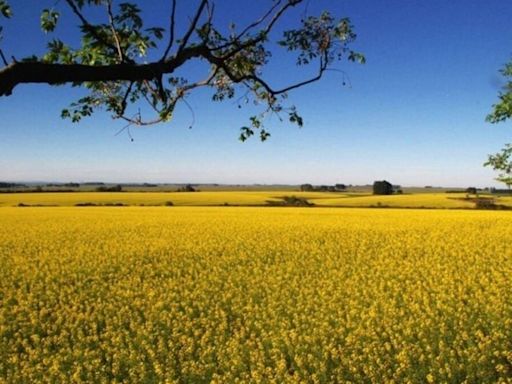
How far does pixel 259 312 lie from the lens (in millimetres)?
9289

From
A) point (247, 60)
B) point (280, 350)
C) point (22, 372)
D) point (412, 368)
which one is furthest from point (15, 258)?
point (247, 60)

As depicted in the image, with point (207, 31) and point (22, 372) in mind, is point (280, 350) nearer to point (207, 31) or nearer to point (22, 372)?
point (22, 372)

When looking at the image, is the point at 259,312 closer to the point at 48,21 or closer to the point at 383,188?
the point at 48,21

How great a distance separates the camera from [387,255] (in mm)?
15102

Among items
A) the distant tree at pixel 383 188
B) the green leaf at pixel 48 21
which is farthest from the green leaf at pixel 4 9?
the distant tree at pixel 383 188

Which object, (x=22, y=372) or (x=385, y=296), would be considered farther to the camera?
(x=385, y=296)

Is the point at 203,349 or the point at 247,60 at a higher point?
the point at 247,60

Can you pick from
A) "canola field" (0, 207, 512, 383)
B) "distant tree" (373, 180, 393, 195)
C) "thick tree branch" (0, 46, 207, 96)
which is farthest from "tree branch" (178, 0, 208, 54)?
"distant tree" (373, 180, 393, 195)

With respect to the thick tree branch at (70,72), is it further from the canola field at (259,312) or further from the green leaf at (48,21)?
the canola field at (259,312)

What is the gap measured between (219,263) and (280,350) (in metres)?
6.77

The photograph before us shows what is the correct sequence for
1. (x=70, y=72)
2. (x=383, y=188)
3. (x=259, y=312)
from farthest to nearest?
1. (x=383, y=188)
2. (x=259, y=312)
3. (x=70, y=72)

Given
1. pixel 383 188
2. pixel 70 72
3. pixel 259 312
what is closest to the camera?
pixel 70 72

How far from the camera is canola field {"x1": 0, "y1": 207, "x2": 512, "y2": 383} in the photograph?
6.90m

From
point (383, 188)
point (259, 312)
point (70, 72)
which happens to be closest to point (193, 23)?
point (70, 72)
